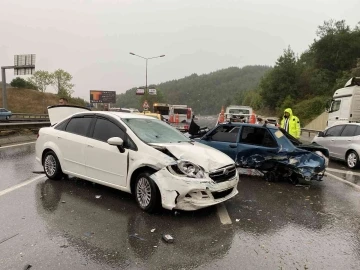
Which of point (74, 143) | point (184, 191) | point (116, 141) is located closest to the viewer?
point (184, 191)

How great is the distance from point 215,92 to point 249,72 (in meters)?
34.5

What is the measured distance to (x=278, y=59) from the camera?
200 feet

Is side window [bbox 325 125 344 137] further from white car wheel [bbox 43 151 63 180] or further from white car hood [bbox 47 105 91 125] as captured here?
white car wheel [bbox 43 151 63 180]

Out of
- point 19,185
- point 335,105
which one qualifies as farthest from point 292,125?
point 19,185

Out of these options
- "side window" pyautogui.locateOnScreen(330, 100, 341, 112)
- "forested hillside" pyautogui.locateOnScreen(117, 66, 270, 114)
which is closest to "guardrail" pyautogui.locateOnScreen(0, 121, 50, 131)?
"side window" pyautogui.locateOnScreen(330, 100, 341, 112)

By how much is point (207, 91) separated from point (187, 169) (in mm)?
163952

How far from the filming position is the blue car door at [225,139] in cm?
811

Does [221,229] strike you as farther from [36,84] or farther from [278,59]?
[36,84]

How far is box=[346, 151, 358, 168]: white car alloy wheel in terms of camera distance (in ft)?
33.3

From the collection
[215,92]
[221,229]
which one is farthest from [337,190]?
[215,92]

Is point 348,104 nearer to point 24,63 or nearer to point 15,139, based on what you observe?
point 15,139

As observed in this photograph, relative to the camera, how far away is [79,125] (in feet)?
21.4

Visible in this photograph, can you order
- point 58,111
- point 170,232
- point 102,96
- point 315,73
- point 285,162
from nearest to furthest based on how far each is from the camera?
point 170,232, point 285,162, point 58,111, point 315,73, point 102,96

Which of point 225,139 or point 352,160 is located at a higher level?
point 225,139
